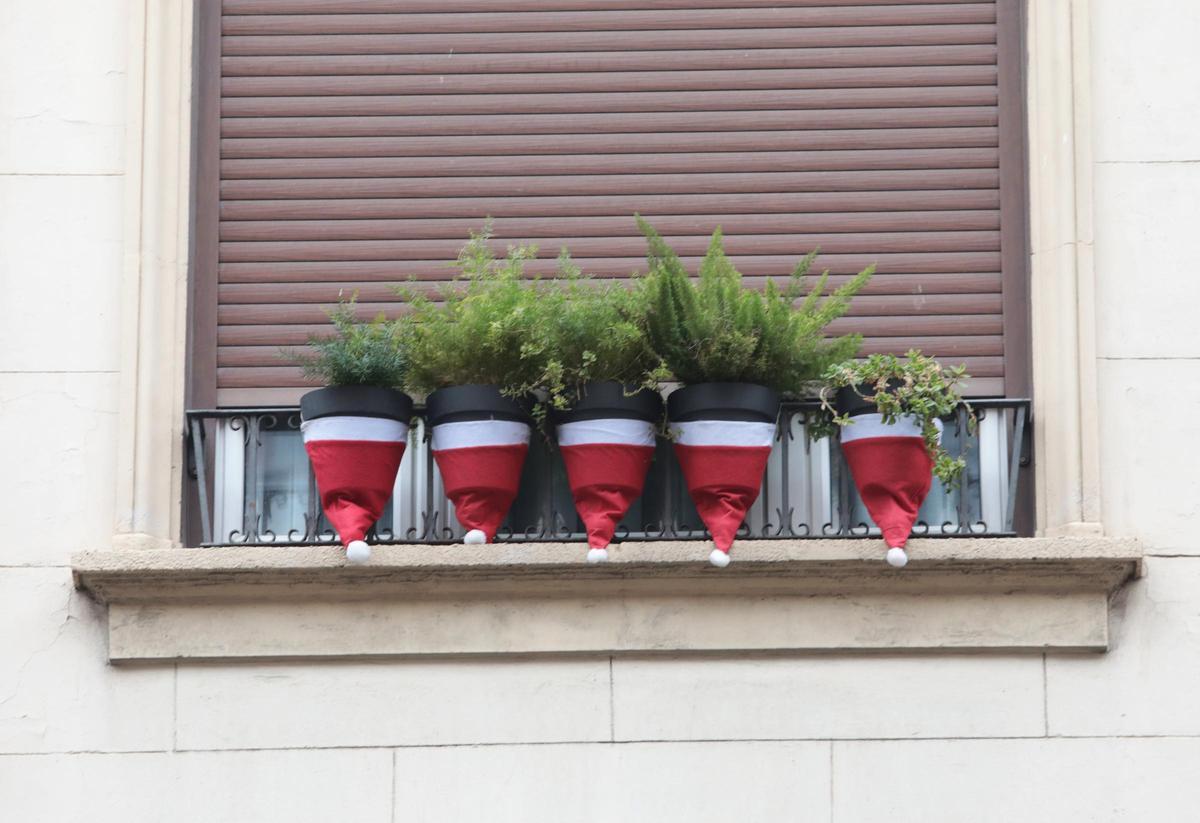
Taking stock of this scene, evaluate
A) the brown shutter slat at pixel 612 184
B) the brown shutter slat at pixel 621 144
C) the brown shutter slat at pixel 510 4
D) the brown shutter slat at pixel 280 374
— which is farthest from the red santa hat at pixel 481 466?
the brown shutter slat at pixel 510 4

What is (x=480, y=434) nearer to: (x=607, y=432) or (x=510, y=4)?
(x=607, y=432)

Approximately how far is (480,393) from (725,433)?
1.05 metres

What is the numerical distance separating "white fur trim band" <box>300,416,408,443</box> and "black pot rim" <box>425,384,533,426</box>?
224 mm

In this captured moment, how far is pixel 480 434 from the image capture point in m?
9.14

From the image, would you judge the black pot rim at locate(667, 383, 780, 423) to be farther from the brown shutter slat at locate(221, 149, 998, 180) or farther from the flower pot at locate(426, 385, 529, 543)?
the brown shutter slat at locate(221, 149, 998, 180)

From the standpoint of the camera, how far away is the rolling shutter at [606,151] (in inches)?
401

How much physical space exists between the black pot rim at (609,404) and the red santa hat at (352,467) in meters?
0.78

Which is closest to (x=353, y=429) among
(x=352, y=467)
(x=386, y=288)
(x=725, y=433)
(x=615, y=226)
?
(x=352, y=467)

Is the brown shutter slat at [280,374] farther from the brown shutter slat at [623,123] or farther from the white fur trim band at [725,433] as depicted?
Result: the white fur trim band at [725,433]

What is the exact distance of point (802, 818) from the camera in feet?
30.1

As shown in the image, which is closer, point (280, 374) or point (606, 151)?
point (280, 374)

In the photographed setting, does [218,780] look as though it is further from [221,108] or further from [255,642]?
[221,108]

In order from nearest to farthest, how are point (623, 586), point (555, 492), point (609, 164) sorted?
1. point (623, 586)
2. point (555, 492)
3. point (609, 164)

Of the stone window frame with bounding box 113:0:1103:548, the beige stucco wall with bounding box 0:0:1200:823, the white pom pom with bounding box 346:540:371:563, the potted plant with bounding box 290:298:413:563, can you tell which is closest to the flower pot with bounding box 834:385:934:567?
the beige stucco wall with bounding box 0:0:1200:823
